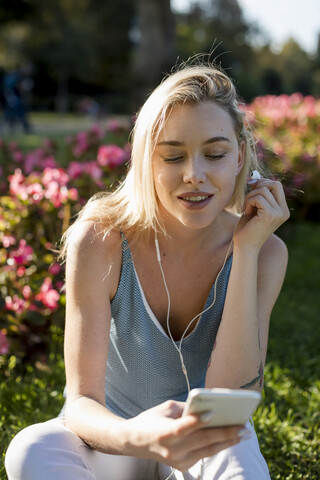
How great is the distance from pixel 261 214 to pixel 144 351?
61 cm

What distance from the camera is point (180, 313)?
2223 millimetres

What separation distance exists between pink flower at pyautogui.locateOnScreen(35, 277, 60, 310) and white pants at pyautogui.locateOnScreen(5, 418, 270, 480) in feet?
4.62

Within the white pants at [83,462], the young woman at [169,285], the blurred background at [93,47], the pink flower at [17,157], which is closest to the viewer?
the white pants at [83,462]

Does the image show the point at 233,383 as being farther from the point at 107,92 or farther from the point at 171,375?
the point at 107,92

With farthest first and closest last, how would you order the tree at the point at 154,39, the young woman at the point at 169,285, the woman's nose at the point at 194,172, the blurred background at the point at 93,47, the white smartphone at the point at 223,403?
the blurred background at the point at 93,47, the tree at the point at 154,39, the woman's nose at the point at 194,172, the young woman at the point at 169,285, the white smartphone at the point at 223,403

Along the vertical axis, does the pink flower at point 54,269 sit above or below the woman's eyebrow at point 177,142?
below

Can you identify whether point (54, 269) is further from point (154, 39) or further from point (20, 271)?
point (154, 39)

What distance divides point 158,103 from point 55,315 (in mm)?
1862

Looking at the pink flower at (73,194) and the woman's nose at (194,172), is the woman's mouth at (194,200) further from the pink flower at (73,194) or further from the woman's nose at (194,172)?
the pink flower at (73,194)

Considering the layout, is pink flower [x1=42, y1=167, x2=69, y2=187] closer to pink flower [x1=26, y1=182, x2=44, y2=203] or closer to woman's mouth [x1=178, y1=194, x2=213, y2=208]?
pink flower [x1=26, y1=182, x2=44, y2=203]

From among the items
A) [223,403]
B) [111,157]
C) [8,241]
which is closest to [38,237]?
[8,241]

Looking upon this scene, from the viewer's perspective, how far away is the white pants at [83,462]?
1731 mm

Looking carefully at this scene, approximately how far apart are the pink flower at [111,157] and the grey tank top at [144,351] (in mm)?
2403

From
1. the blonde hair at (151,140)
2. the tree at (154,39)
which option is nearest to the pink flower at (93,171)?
the blonde hair at (151,140)
